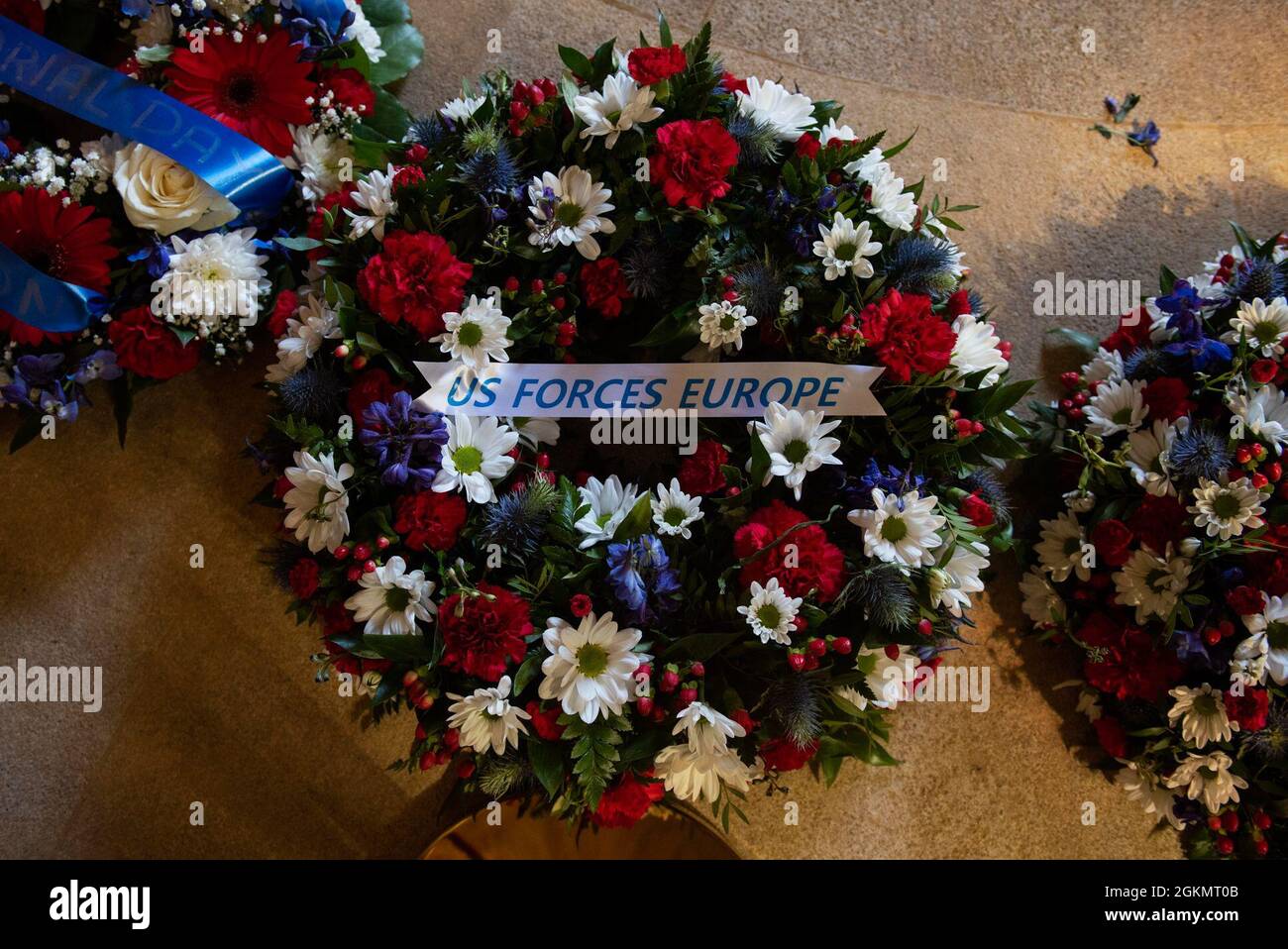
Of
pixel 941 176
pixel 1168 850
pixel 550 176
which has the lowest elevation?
pixel 1168 850

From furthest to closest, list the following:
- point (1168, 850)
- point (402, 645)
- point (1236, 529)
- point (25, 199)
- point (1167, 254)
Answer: point (1167, 254) → point (1168, 850) → point (25, 199) → point (1236, 529) → point (402, 645)

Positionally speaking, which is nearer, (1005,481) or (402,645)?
(402,645)

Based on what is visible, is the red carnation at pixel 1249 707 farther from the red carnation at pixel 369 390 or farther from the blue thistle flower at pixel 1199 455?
the red carnation at pixel 369 390

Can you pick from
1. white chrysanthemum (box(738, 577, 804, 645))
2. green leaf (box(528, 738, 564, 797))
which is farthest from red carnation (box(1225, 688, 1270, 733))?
green leaf (box(528, 738, 564, 797))

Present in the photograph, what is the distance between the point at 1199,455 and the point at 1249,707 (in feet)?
1.67

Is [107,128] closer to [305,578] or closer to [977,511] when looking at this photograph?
[305,578]

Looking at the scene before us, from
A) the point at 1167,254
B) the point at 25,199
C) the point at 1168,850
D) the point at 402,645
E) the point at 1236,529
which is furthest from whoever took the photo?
the point at 1167,254

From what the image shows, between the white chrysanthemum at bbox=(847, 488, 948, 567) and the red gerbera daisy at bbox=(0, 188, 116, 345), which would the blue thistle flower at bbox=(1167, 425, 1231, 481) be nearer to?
the white chrysanthemum at bbox=(847, 488, 948, 567)

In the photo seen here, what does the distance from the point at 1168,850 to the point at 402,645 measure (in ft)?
5.90

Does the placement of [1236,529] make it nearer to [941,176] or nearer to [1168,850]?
[1168,850]

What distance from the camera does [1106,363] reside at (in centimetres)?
208

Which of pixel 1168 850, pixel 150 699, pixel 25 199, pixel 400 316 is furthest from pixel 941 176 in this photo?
pixel 150 699

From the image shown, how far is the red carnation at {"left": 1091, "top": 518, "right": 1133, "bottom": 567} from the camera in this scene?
1.94 meters

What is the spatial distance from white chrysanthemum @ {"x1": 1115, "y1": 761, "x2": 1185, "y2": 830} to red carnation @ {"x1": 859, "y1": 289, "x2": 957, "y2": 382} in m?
1.08
